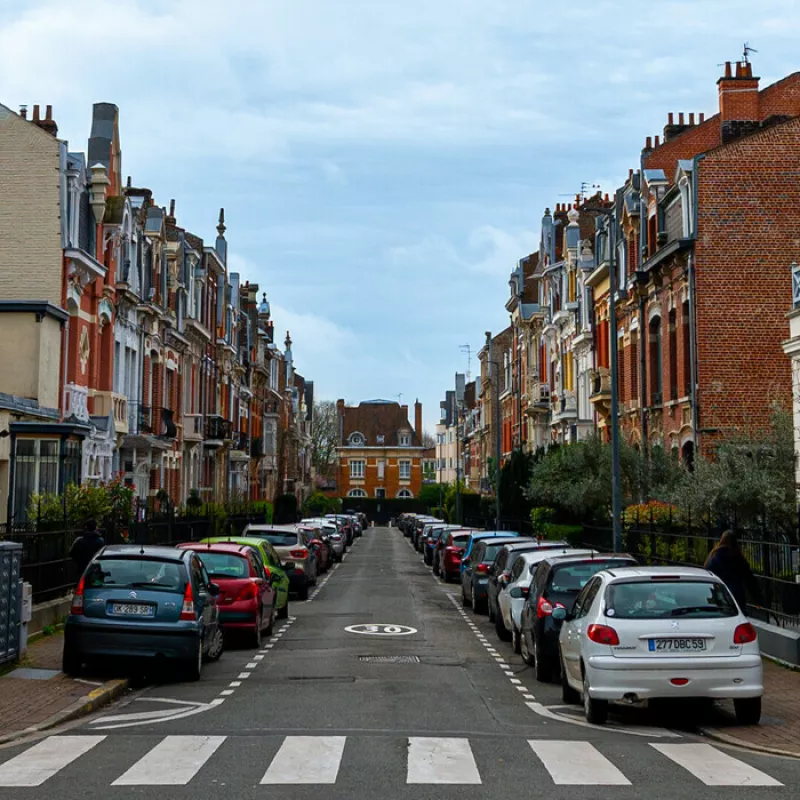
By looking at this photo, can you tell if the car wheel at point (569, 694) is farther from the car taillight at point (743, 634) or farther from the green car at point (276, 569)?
the green car at point (276, 569)

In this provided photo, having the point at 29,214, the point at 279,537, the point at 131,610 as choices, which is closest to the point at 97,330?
the point at 29,214

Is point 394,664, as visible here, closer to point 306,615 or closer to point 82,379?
point 306,615

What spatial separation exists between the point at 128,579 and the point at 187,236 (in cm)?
4455

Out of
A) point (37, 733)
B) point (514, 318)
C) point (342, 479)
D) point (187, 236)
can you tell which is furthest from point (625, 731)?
point (342, 479)

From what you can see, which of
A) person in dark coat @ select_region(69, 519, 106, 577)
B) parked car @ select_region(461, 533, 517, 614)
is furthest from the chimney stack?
person in dark coat @ select_region(69, 519, 106, 577)

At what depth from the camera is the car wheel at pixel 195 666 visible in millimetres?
15133

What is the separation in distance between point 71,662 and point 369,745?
549 centimetres

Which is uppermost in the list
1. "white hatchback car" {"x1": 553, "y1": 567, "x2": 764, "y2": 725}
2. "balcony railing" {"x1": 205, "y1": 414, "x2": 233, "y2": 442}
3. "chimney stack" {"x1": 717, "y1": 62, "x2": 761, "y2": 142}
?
"chimney stack" {"x1": 717, "y1": 62, "x2": 761, "y2": 142}

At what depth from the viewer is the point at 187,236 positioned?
58281mm

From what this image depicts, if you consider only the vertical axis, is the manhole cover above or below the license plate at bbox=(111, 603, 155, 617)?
below

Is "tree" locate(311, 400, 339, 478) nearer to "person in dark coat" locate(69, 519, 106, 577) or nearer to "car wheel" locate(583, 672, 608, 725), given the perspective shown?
"person in dark coat" locate(69, 519, 106, 577)

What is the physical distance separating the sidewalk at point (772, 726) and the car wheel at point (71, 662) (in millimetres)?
7123

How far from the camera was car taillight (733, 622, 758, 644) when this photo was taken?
39.9ft

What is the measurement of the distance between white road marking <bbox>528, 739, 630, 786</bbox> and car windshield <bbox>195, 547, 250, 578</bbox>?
9.02m
